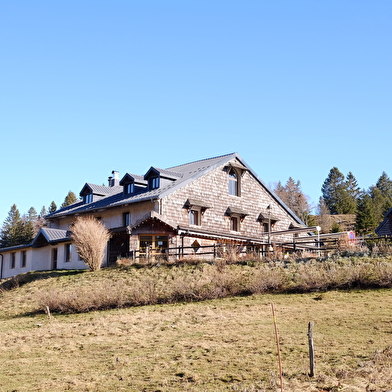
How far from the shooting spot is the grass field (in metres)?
14.1

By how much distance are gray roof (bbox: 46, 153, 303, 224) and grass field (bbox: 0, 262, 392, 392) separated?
1523 centimetres

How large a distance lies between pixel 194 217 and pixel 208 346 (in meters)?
23.4

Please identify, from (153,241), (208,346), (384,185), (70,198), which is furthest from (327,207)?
(208,346)

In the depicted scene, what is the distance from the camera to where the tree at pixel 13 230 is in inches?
3081

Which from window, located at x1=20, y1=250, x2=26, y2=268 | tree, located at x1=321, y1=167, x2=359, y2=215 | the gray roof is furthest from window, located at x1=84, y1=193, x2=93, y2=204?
tree, located at x1=321, y1=167, x2=359, y2=215

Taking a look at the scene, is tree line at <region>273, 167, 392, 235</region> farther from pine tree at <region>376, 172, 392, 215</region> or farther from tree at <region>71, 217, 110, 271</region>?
tree at <region>71, 217, 110, 271</region>

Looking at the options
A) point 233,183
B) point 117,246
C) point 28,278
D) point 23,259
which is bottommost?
point 28,278

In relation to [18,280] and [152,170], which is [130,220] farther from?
[18,280]

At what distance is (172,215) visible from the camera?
38812mm

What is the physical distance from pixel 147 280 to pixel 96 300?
2844 mm

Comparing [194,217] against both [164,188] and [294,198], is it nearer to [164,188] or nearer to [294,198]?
[164,188]

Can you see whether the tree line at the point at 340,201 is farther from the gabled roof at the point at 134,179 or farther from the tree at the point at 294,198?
the gabled roof at the point at 134,179

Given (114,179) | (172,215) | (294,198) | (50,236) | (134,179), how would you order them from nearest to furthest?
(172,215)
(134,179)
(50,236)
(114,179)
(294,198)

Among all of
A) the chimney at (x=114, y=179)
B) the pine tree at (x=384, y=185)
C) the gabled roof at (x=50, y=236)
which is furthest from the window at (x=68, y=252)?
the pine tree at (x=384, y=185)
